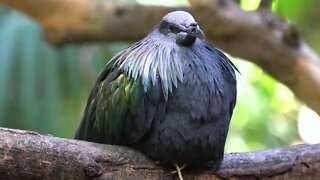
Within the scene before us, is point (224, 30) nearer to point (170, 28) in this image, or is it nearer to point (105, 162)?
point (170, 28)

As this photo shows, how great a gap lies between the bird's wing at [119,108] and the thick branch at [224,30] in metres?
1.07

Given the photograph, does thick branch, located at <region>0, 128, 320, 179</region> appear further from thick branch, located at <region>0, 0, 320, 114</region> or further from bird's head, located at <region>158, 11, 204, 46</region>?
thick branch, located at <region>0, 0, 320, 114</region>

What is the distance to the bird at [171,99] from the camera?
4.41ft

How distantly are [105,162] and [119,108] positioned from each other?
13cm

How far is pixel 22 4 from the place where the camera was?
2.85 meters

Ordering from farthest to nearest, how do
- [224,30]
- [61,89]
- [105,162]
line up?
1. [61,89]
2. [224,30]
3. [105,162]

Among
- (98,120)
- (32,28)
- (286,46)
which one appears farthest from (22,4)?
(98,120)

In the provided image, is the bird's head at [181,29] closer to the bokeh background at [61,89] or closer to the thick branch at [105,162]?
the thick branch at [105,162]

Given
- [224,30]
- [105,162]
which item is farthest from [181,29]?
[224,30]

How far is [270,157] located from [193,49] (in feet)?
1.06

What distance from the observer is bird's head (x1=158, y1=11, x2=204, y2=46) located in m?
1.36

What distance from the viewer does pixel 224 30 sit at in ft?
8.26

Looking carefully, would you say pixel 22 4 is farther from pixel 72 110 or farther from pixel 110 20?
pixel 72 110

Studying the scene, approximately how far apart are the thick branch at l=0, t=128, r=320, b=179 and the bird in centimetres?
4
